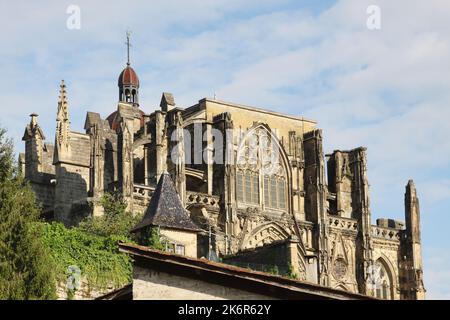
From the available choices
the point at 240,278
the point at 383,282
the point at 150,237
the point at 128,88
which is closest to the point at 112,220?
the point at 150,237

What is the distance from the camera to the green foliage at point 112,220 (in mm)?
52597

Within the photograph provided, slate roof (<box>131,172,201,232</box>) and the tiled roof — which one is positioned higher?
slate roof (<box>131,172,201,232</box>)

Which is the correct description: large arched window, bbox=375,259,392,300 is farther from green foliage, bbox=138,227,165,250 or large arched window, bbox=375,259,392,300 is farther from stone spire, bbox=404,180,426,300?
green foliage, bbox=138,227,165,250

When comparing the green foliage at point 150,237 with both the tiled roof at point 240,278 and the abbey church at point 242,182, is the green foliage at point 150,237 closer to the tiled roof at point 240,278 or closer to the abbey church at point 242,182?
the tiled roof at point 240,278

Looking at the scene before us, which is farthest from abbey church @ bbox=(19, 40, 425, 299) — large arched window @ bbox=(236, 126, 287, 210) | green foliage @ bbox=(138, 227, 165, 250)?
green foliage @ bbox=(138, 227, 165, 250)

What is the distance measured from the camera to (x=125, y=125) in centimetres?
6266

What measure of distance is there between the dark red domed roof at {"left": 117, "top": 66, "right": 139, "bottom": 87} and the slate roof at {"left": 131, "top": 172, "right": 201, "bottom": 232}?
56115 millimetres

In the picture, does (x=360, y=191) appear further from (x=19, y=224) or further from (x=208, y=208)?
(x=19, y=224)

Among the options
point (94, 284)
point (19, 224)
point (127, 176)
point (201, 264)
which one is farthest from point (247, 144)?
point (201, 264)

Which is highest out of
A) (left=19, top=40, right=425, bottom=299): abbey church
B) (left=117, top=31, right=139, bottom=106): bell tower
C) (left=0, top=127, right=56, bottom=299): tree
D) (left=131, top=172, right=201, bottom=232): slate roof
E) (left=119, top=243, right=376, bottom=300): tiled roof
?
(left=117, top=31, right=139, bottom=106): bell tower

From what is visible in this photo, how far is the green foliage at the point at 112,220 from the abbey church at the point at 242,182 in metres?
0.70

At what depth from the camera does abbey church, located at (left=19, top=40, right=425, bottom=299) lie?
61531 millimetres

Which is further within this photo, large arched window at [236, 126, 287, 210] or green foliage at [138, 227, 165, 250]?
large arched window at [236, 126, 287, 210]

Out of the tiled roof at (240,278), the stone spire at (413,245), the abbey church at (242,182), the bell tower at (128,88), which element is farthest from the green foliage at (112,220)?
the bell tower at (128,88)
